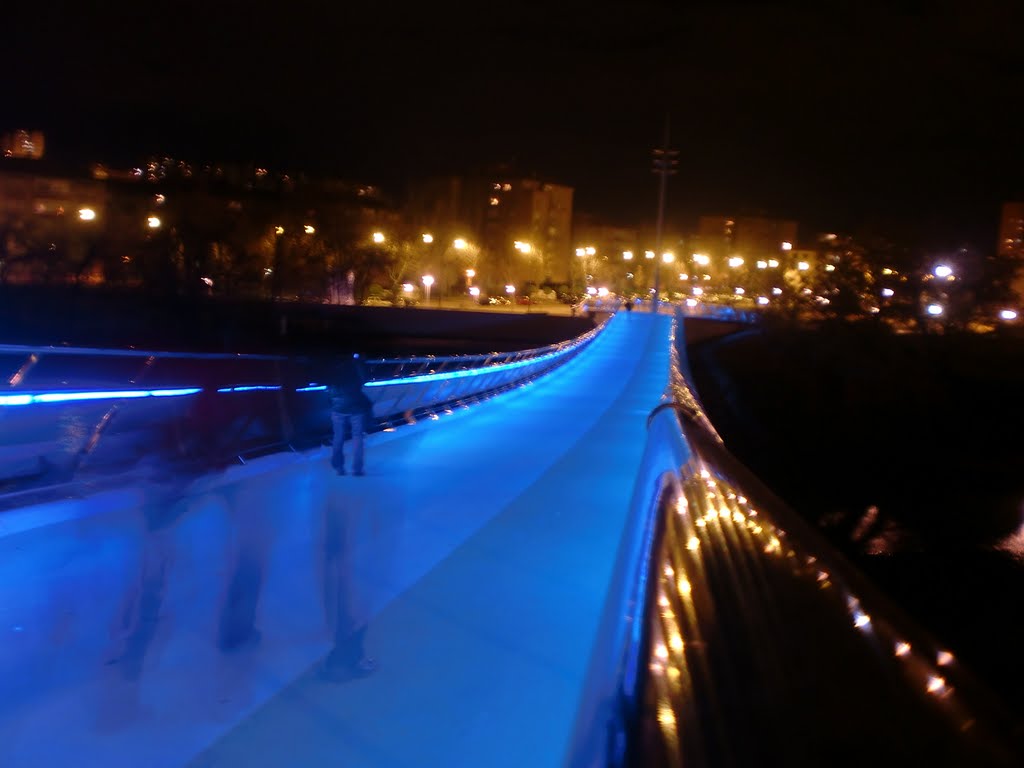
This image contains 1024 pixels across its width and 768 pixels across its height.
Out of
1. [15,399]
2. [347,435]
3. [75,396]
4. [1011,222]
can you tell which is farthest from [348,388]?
[1011,222]

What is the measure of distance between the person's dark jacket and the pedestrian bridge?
58 centimetres

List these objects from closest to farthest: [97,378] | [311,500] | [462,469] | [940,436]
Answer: [311,500], [462,469], [97,378], [940,436]

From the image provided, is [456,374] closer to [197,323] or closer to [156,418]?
[156,418]

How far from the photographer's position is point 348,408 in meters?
9.74

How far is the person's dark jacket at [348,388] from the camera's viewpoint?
950 cm

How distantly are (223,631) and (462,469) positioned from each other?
648 cm

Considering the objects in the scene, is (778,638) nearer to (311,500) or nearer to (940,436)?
(311,500)

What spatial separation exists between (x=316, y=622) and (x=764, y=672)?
352 centimetres

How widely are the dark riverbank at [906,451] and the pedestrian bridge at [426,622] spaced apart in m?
4.20

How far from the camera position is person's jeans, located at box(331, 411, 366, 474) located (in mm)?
10109

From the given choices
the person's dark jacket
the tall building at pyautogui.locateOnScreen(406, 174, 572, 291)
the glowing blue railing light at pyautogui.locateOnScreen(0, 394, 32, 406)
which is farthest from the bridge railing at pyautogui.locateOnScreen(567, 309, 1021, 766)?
the tall building at pyautogui.locateOnScreen(406, 174, 572, 291)

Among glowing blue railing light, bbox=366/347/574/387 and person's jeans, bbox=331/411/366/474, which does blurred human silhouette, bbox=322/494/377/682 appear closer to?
person's jeans, bbox=331/411/366/474

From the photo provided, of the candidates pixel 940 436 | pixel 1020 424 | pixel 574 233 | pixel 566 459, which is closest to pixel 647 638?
pixel 566 459

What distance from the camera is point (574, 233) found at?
139625 millimetres
